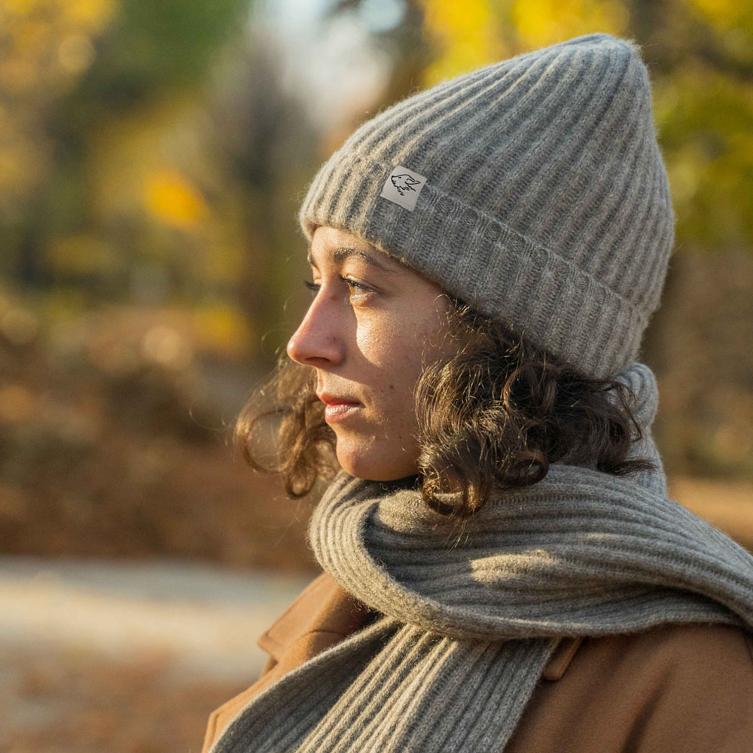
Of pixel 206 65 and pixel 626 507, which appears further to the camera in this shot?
pixel 206 65

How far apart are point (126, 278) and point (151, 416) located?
47.6 feet

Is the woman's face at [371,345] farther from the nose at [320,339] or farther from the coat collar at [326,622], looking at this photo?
the coat collar at [326,622]

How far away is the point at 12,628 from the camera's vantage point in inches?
266

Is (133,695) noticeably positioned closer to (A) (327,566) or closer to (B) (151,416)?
(A) (327,566)

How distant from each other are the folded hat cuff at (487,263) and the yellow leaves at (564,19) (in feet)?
11.8

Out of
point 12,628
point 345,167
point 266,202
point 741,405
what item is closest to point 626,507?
point 345,167

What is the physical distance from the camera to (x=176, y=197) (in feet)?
64.5

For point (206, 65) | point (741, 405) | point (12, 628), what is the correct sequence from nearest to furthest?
point (12, 628) < point (741, 405) < point (206, 65)

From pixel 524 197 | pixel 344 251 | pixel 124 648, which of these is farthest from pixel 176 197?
pixel 524 197

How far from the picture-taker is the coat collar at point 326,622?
1.71 meters

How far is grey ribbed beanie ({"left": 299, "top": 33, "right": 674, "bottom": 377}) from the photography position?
1850 millimetres

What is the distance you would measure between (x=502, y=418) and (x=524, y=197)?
0.37 m

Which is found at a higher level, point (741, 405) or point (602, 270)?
point (602, 270)

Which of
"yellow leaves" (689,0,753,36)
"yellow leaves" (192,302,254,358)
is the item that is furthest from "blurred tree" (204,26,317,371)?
"yellow leaves" (689,0,753,36)
